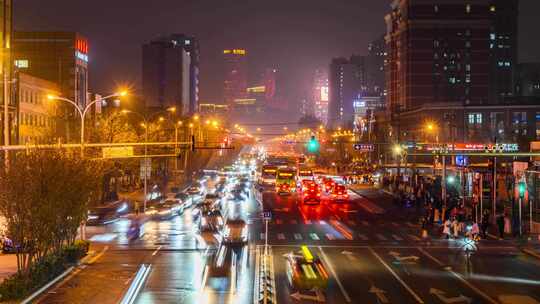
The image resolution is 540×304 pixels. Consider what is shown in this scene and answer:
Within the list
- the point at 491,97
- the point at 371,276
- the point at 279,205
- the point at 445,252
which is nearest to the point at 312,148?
the point at 279,205

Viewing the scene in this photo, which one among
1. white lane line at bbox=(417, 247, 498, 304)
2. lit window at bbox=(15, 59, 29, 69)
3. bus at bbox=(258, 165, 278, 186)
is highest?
lit window at bbox=(15, 59, 29, 69)

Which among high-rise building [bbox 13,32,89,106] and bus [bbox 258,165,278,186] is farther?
high-rise building [bbox 13,32,89,106]

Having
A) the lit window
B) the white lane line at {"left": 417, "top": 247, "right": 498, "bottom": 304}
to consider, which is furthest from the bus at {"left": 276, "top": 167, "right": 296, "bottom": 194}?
the lit window

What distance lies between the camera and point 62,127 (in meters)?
81.4

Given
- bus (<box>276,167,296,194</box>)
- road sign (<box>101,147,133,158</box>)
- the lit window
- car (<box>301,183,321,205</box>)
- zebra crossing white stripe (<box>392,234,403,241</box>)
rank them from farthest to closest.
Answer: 1. the lit window
2. bus (<box>276,167,296,194</box>)
3. car (<box>301,183,321,205</box>)
4. zebra crossing white stripe (<box>392,234,403,241</box>)
5. road sign (<box>101,147,133,158</box>)

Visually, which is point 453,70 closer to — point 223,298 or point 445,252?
point 445,252

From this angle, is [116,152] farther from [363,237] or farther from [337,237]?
[363,237]

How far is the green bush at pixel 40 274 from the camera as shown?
26453mm

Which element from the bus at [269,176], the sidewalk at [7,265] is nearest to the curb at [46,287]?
the sidewalk at [7,265]

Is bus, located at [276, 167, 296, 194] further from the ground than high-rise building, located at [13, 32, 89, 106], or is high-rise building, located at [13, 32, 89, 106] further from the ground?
high-rise building, located at [13, 32, 89, 106]

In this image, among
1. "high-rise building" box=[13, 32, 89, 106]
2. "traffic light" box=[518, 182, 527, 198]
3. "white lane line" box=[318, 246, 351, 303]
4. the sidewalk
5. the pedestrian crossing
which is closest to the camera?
"white lane line" box=[318, 246, 351, 303]

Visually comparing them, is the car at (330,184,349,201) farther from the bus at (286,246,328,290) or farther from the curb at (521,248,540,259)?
the bus at (286,246,328,290)

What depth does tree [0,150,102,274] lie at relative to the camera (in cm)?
2770

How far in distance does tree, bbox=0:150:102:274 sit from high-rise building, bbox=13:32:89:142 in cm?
7979
